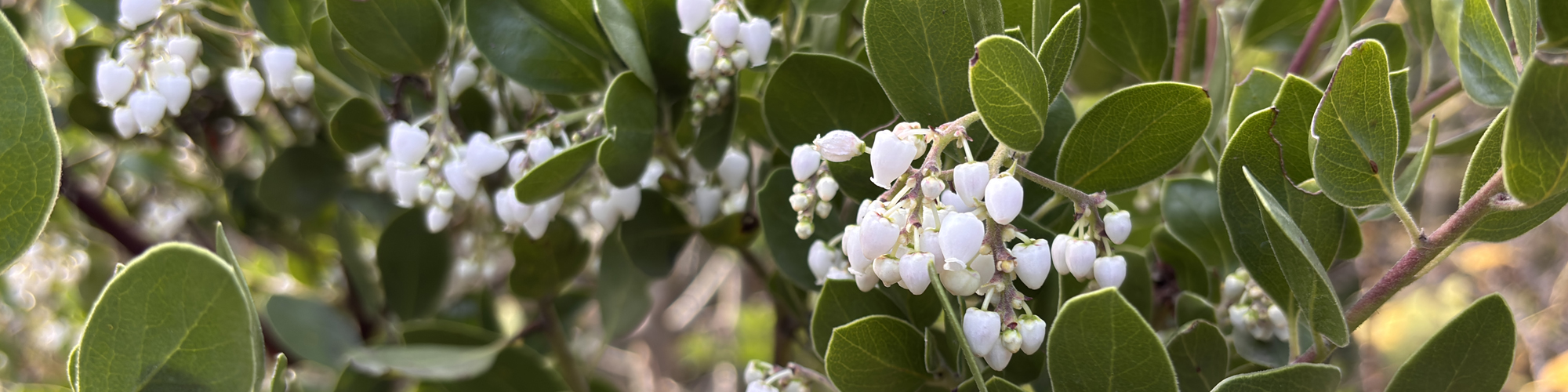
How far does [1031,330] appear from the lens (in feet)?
1.49

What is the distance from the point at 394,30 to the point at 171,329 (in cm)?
26

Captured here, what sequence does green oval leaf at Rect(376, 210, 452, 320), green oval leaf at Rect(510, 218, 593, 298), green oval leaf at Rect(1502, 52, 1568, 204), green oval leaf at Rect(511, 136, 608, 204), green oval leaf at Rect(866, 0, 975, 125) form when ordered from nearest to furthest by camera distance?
green oval leaf at Rect(1502, 52, 1568, 204) < green oval leaf at Rect(866, 0, 975, 125) < green oval leaf at Rect(511, 136, 608, 204) < green oval leaf at Rect(510, 218, 593, 298) < green oval leaf at Rect(376, 210, 452, 320)

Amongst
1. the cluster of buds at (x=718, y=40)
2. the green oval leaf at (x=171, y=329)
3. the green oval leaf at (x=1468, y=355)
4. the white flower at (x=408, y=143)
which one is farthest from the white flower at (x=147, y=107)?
the green oval leaf at (x=1468, y=355)

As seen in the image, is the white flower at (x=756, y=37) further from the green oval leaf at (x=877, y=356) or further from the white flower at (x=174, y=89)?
the white flower at (x=174, y=89)

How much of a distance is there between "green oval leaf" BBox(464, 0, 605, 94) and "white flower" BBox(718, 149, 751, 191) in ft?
0.42

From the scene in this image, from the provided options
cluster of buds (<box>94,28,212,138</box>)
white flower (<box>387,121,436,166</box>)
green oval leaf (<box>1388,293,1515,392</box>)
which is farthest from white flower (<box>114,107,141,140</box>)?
green oval leaf (<box>1388,293,1515,392</box>)

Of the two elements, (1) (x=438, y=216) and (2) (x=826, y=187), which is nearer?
(2) (x=826, y=187)

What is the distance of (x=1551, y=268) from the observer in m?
3.10

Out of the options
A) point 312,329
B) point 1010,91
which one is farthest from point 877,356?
point 312,329

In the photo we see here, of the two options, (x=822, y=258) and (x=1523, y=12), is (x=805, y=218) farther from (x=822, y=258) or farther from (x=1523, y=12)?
(x=1523, y=12)

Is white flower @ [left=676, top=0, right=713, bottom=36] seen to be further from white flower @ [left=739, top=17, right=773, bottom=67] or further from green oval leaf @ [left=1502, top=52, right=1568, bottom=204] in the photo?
green oval leaf @ [left=1502, top=52, right=1568, bottom=204]

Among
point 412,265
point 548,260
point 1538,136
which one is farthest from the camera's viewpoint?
point 412,265

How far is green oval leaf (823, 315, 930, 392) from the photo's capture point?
473mm

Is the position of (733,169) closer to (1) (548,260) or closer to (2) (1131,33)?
(1) (548,260)
